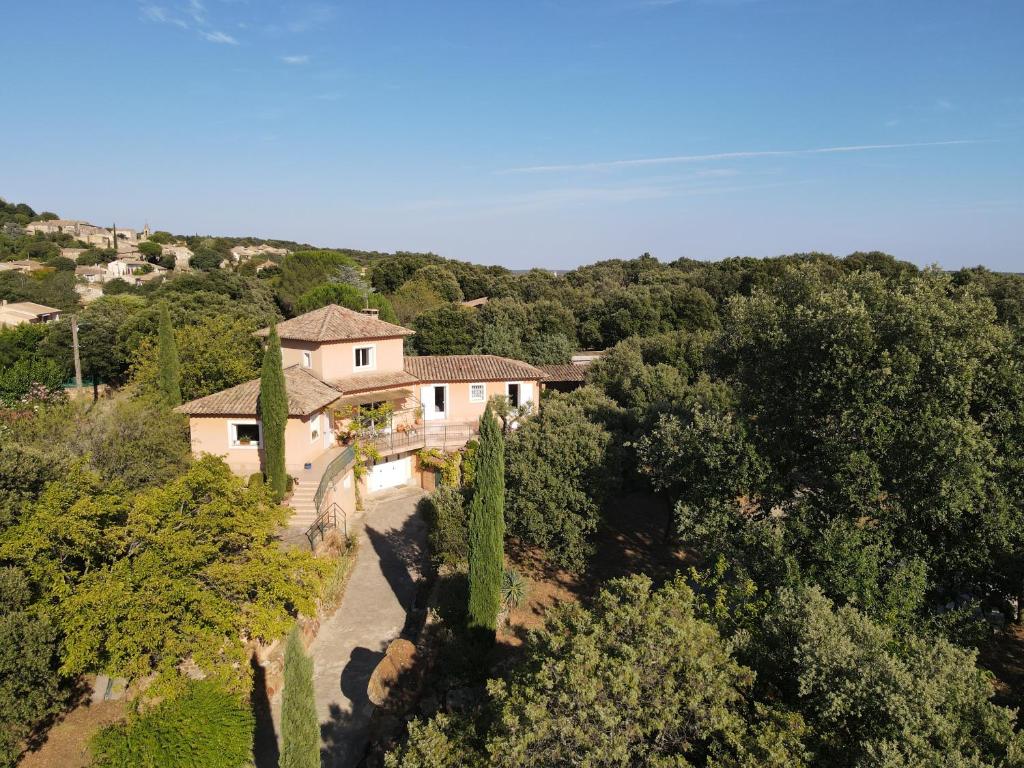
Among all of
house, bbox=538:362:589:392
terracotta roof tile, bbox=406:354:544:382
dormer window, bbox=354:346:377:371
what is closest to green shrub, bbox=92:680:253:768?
dormer window, bbox=354:346:377:371

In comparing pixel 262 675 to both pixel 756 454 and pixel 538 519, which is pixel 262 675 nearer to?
pixel 538 519

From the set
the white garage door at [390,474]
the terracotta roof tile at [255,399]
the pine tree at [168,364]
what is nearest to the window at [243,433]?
the terracotta roof tile at [255,399]

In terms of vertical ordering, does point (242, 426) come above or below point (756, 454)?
below

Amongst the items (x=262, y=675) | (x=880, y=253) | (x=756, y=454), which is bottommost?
(x=262, y=675)

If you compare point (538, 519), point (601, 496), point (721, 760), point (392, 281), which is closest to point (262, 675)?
point (538, 519)

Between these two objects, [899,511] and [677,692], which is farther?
[899,511]

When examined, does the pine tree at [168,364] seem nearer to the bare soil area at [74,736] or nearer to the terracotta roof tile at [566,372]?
the bare soil area at [74,736]

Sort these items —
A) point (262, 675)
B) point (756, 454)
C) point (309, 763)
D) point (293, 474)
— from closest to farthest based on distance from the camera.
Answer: point (309, 763)
point (756, 454)
point (262, 675)
point (293, 474)

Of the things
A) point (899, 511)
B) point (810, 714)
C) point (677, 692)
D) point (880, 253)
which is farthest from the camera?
point (880, 253)
